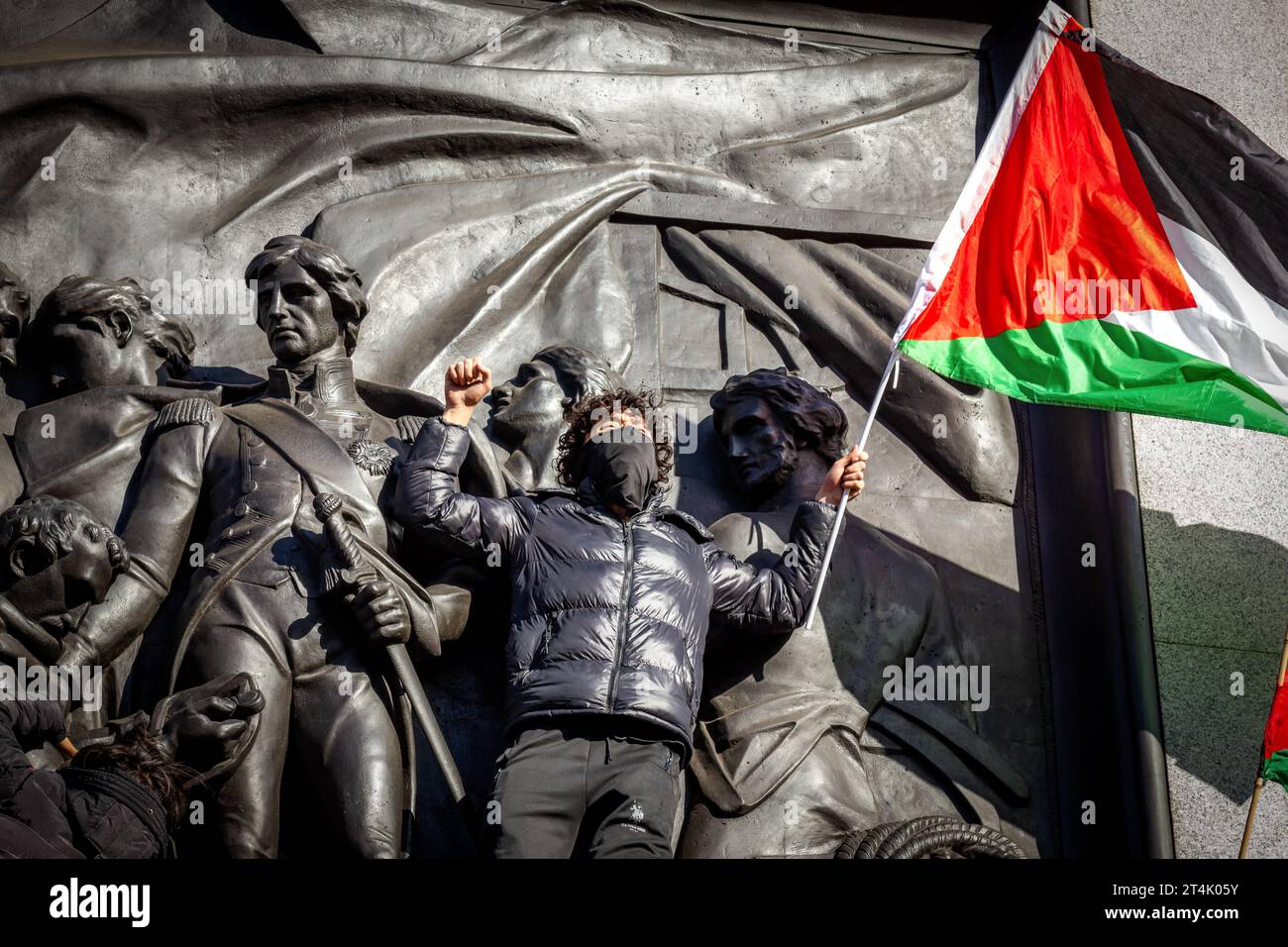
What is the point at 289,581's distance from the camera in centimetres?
786

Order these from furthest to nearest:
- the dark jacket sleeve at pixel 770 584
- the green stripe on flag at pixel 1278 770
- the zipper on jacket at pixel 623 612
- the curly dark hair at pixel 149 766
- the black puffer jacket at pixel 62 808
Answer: the green stripe on flag at pixel 1278 770 < the dark jacket sleeve at pixel 770 584 < the zipper on jacket at pixel 623 612 < the curly dark hair at pixel 149 766 < the black puffer jacket at pixel 62 808

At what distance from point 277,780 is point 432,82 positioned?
386 centimetres

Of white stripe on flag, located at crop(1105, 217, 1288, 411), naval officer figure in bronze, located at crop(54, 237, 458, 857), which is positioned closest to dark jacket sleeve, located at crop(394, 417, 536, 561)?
naval officer figure in bronze, located at crop(54, 237, 458, 857)

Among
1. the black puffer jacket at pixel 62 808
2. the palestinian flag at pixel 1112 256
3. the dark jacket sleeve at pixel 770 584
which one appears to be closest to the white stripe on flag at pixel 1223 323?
the palestinian flag at pixel 1112 256

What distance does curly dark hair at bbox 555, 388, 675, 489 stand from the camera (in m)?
8.24

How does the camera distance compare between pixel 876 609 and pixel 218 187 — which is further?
pixel 218 187

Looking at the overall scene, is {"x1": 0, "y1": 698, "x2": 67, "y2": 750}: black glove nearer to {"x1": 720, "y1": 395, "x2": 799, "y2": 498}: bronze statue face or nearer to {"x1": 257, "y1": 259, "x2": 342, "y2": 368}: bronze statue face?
{"x1": 257, "y1": 259, "x2": 342, "y2": 368}: bronze statue face

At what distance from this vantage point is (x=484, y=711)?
8.20 metres

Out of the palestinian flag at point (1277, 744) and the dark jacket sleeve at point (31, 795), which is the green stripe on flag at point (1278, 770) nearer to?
the palestinian flag at point (1277, 744)

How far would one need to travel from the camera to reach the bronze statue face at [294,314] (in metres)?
8.58

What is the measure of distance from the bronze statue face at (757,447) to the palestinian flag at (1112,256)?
73 centimetres

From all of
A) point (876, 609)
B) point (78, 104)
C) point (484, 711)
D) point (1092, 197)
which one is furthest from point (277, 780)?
point (1092, 197)

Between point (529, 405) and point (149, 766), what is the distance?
254 cm
